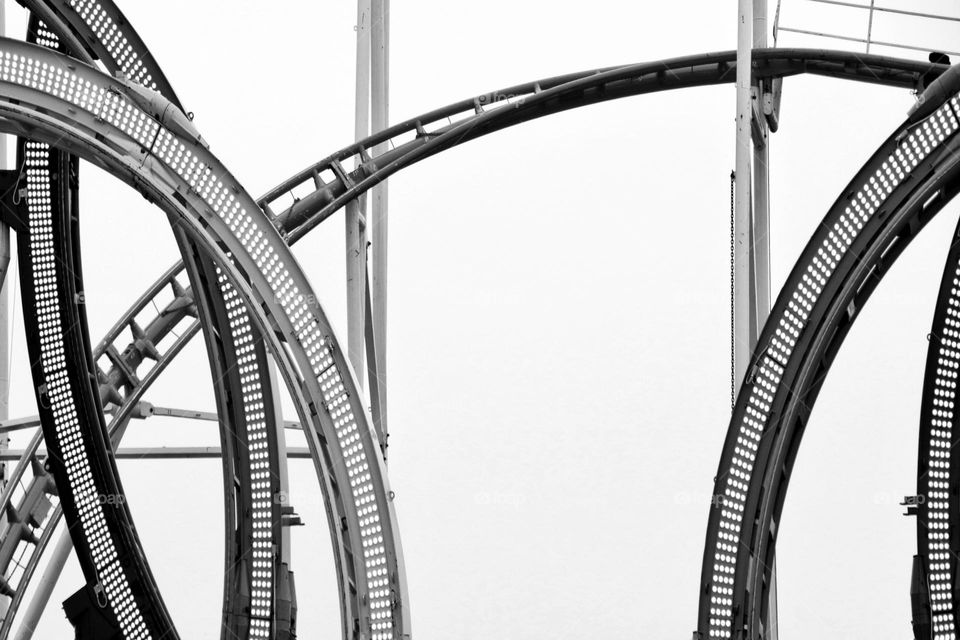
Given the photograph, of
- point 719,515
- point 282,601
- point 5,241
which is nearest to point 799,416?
point 719,515

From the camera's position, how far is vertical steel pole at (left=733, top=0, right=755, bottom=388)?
1272cm

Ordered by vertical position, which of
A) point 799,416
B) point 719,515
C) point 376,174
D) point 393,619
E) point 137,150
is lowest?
point 393,619

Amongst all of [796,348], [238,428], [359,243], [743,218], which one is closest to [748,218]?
[743,218]

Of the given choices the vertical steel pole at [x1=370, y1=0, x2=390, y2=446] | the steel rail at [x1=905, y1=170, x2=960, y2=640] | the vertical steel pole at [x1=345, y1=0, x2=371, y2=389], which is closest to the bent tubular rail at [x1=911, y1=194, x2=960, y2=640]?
the steel rail at [x1=905, y1=170, x2=960, y2=640]

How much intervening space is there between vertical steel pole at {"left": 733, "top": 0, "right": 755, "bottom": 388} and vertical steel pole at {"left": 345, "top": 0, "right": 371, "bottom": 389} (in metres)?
4.21

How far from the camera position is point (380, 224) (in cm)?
1752

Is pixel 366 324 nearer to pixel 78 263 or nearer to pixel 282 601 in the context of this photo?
pixel 78 263

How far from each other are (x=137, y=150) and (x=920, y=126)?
6.15 metres

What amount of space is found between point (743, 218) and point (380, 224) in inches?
242

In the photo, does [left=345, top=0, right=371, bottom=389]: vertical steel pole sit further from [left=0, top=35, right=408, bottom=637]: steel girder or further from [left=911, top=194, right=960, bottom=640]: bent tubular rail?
[left=911, top=194, right=960, bottom=640]: bent tubular rail

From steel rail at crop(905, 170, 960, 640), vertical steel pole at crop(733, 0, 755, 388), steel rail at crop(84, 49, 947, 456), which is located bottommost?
steel rail at crop(905, 170, 960, 640)

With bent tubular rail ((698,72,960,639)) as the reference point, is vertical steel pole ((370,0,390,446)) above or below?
above

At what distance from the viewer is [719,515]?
10305 millimetres

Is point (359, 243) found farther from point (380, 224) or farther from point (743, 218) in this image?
point (743, 218)
